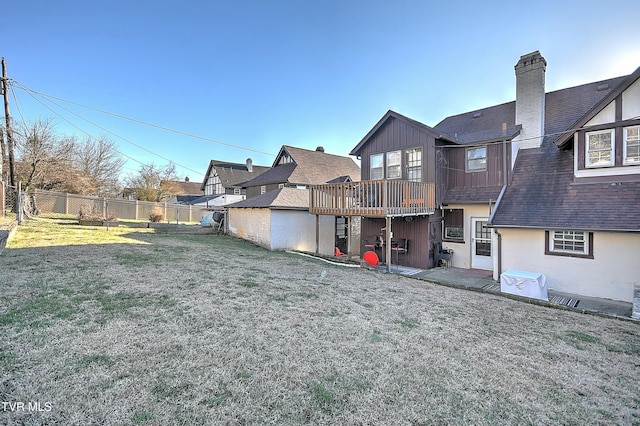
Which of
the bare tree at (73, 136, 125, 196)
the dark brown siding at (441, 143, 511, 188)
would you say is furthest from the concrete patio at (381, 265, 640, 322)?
the bare tree at (73, 136, 125, 196)

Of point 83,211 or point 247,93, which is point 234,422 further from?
point 247,93

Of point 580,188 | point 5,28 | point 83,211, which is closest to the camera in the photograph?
point 580,188

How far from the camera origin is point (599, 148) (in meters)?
8.36

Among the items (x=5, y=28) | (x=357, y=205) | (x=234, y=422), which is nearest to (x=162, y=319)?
(x=234, y=422)

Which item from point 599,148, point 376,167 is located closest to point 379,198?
point 376,167

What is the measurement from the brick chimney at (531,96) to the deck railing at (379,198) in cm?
360

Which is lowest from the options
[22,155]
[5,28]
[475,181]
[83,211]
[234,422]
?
[234,422]

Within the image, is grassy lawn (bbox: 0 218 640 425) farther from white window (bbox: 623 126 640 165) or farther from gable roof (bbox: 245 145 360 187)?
gable roof (bbox: 245 145 360 187)

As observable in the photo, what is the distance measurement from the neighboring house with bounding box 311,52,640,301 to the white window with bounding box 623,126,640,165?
23 mm

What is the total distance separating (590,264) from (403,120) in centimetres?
753

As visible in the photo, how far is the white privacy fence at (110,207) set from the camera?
18956mm

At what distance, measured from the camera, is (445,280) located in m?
9.21

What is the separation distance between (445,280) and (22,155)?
25.0m

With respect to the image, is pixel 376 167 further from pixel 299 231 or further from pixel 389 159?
pixel 299 231
